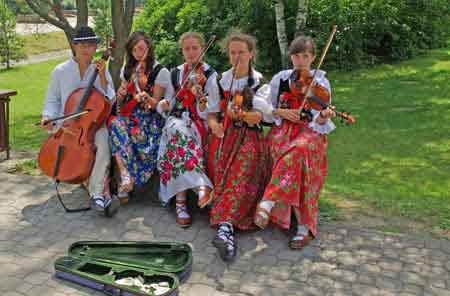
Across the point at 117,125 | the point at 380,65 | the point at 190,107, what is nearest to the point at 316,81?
the point at 190,107

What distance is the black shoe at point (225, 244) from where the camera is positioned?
3.54 m

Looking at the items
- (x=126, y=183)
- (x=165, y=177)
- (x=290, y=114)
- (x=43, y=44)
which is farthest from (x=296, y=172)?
(x=43, y=44)

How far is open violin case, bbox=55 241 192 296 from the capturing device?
3.17 metres

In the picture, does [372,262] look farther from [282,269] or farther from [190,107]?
[190,107]

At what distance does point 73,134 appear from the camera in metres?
4.12

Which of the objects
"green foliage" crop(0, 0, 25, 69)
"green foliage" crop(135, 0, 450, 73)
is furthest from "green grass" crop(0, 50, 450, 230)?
"green foliage" crop(0, 0, 25, 69)

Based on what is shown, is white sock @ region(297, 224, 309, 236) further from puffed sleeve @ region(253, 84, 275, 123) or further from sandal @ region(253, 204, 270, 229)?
puffed sleeve @ region(253, 84, 275, 123)

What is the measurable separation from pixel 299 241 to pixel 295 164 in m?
0.53

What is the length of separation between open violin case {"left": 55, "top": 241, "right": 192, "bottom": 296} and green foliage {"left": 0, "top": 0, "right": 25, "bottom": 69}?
48.2 ft

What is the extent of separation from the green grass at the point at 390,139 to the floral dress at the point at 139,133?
1473 millimetres

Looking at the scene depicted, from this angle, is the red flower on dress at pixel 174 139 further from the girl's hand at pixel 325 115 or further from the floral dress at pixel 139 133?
the girl's hand at pixel 325 115

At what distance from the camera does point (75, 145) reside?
411cm

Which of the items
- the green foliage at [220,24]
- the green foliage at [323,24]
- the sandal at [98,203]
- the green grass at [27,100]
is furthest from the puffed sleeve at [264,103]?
the green foliage at [220,24]

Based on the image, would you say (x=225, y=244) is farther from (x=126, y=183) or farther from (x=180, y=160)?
(x=126, y=183)
